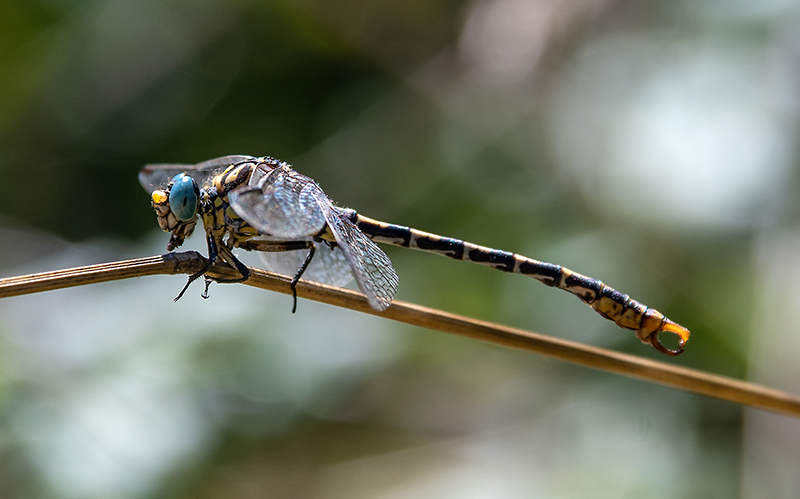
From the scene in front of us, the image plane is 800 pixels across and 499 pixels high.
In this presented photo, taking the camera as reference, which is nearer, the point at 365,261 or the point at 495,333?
the point at 495,333

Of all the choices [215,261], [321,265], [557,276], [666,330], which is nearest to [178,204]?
[215,261]

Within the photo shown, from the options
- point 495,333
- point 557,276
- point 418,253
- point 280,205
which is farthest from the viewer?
point 418,253

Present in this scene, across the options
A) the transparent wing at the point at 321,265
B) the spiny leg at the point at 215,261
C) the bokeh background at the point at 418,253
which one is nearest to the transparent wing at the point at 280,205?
the spiny leg at the point at 215,261

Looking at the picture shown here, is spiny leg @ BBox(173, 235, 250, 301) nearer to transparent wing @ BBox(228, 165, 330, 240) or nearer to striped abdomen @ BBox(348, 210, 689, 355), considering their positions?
transparent wing @ BBox(228, 165, 330, 240)

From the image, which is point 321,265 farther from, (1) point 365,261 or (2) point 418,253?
(2) point 418,253

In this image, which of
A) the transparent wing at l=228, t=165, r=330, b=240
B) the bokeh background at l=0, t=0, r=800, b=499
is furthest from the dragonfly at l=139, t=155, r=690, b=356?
the bokeh background at l=0, t=0, r=800, b=499

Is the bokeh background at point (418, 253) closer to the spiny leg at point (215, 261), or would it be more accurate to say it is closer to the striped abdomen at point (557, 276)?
the striped abdomen at point (557, 276)
